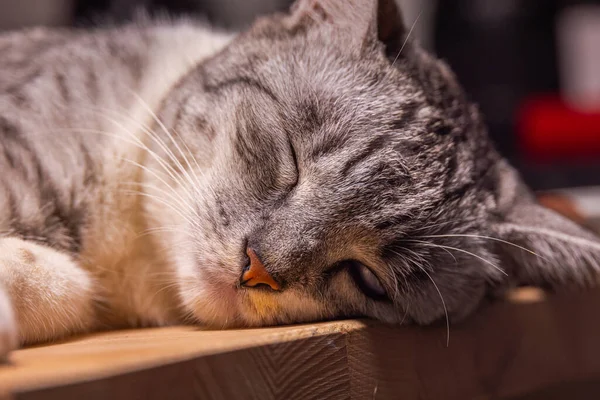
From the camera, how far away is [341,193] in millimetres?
1436

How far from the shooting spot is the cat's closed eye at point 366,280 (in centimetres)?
149

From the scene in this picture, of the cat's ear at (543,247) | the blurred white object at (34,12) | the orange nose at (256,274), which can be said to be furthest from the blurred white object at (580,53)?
the orange nose at (256,274)

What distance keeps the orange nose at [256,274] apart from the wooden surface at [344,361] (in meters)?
0.14

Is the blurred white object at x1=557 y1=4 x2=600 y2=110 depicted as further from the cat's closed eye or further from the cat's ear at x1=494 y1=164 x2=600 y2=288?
the cat's closed eye

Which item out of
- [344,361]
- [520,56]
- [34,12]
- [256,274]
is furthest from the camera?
[520,56]

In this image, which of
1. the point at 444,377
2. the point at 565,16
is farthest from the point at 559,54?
the point at 444,377

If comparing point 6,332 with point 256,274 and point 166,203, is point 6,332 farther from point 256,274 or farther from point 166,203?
point 166,203

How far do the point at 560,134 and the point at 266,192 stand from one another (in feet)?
11.4

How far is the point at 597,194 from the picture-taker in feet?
11.5

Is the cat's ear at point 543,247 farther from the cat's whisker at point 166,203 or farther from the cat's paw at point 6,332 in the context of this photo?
the cat's paw at point 6,332

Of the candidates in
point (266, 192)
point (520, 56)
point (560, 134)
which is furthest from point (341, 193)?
point (520, 56)

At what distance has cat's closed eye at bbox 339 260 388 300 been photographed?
1.49 m

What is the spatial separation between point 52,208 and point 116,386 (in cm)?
81

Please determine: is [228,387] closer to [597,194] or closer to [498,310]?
[498,310]
